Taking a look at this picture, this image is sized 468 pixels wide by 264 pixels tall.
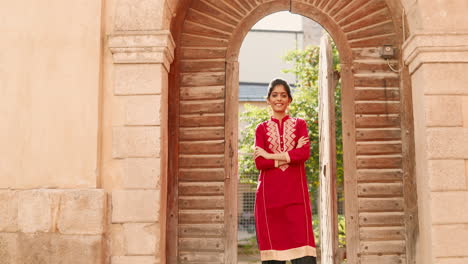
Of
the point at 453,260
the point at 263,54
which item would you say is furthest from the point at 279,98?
the point at 263,54

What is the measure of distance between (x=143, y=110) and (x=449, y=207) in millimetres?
2595

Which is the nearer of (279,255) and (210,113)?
(279,255)

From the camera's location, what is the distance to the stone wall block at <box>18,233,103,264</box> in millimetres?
3885

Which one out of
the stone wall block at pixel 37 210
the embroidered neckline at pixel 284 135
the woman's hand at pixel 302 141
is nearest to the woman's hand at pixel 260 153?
the embroidered neckline at pixel 284 135

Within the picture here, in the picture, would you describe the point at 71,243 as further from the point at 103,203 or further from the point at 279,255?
the point at 279,255

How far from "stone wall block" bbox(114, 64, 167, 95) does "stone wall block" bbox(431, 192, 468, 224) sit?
2420 mm

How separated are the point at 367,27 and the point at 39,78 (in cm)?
328

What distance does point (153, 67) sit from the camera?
4.18 meters

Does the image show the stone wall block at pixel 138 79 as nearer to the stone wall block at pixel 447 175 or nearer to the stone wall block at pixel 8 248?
the stone wall block at pixel 8 248

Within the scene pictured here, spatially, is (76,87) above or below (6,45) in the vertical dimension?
below

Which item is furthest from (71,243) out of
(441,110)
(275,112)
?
(441,110)

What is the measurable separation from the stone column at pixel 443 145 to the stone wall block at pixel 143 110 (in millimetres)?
2209

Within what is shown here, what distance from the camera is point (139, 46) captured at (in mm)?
4168

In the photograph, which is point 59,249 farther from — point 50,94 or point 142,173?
point 50,94
